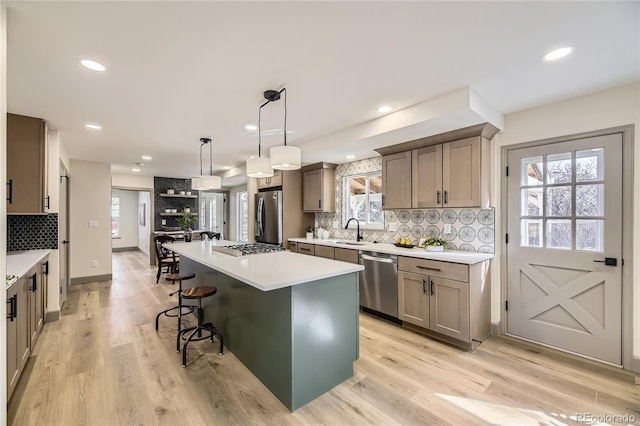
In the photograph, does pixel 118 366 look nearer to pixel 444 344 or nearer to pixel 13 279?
pixel 13 279

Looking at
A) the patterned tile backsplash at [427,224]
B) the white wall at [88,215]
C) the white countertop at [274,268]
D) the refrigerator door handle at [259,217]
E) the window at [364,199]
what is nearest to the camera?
the white countertop at [274,268]

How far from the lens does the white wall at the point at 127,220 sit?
960 centimetres

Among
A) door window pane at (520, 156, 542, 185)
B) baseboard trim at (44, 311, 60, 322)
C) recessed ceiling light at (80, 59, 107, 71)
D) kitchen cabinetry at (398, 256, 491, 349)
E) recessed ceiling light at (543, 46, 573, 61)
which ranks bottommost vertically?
baseboard trim at (44, 311, 60, 322)

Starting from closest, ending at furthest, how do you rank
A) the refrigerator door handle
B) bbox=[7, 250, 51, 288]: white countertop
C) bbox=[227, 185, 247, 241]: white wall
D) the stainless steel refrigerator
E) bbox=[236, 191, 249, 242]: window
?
bbox=[7, 250, 51, 288]: white countertop, the stainless steel refrigerator, the refrigerator door handle, bbox=[236, 191, 249, 242]: window, bbox=[227, 185, 247, 241]: white wall

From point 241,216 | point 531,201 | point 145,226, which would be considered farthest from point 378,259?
point 145,226

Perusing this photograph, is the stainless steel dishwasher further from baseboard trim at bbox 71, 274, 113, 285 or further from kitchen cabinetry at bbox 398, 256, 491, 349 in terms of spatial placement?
baseboard trim at bbox 71, 274, 113, 285

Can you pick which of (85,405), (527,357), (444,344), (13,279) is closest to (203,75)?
(13,279)

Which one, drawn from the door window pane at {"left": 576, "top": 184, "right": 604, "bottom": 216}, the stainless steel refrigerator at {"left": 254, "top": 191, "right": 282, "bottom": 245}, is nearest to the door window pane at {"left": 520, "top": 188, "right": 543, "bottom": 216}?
the door window pane at {"left": 576, "top": 184, "right": 604, "bottom": 216}

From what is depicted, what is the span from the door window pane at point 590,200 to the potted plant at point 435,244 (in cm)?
125

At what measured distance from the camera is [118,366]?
8.05ft

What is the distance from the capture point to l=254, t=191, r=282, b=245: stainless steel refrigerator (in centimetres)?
492

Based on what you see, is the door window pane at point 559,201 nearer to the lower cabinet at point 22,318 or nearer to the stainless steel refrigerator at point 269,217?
the stainless steel refrigerator at point 269,217

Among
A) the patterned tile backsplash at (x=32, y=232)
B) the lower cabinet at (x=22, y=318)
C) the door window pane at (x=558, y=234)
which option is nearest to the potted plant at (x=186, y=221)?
the patterned tile backsplash at (x=32, y=232)

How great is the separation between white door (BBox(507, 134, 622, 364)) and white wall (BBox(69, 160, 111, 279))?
260 inches
